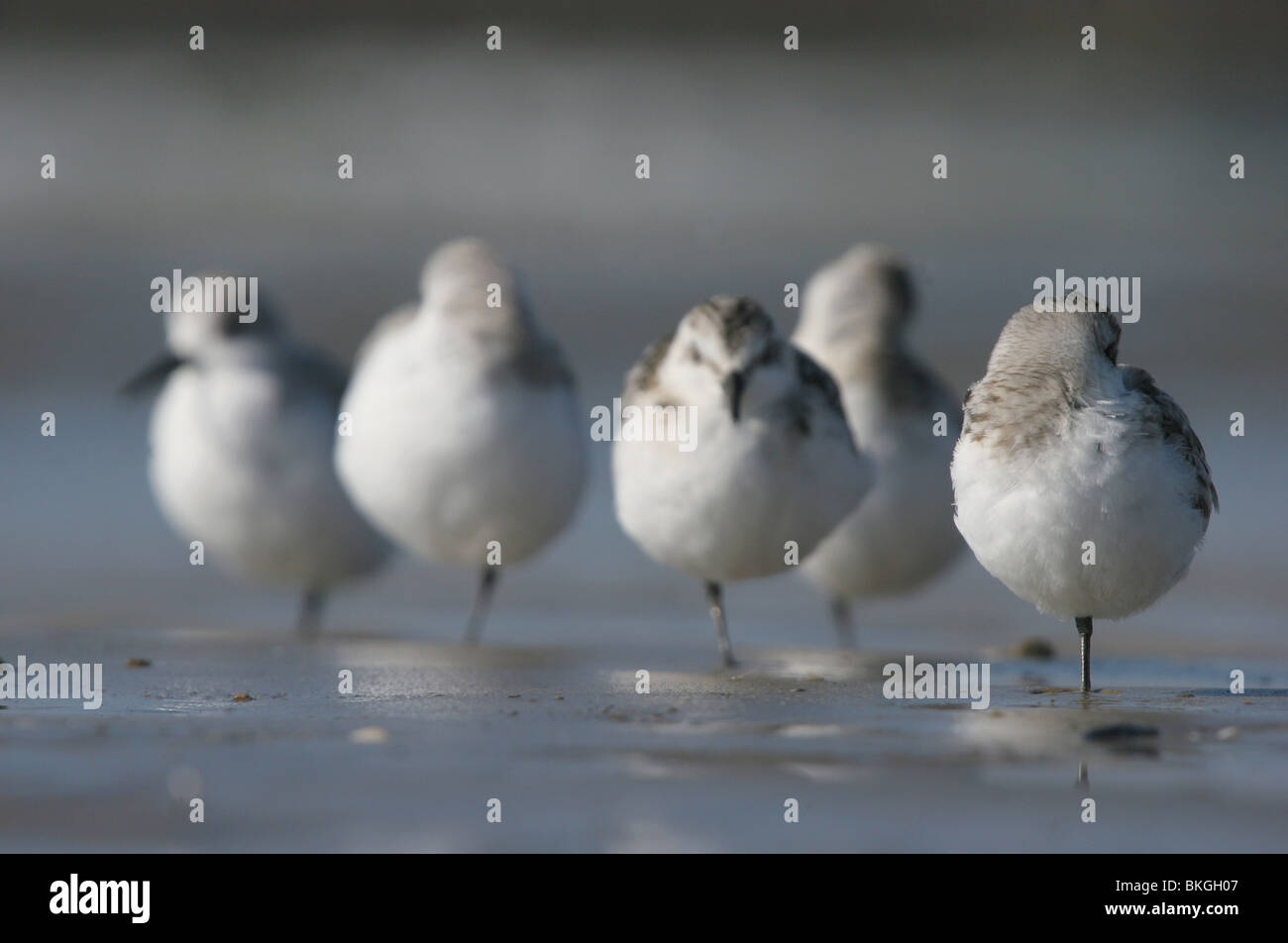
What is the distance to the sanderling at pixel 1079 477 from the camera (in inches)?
220

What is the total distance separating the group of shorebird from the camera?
571 cm

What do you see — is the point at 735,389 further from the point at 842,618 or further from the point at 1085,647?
the point at 842,618

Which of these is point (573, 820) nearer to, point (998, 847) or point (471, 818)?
point (471, 818)

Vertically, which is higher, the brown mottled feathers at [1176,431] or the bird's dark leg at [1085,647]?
the brown mottled feathers at [1176,431]

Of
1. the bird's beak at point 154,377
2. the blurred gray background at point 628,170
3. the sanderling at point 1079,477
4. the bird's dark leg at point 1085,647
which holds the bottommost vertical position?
the bird's dark leg at point 1085,647

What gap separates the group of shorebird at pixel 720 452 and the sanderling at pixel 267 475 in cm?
1

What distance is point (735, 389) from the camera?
6.79 metres

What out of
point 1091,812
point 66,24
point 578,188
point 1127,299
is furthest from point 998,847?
point 66,24

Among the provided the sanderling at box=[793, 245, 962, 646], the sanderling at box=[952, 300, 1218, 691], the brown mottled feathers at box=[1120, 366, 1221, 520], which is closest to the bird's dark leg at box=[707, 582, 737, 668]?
the sanderling at box=[793, 245, 962, 646]

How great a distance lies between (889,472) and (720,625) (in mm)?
1394

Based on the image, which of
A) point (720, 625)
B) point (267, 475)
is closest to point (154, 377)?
point (267, 475)

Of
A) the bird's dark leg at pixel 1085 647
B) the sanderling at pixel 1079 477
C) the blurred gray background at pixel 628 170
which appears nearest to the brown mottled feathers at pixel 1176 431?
the sanderling at pixel 1079 477

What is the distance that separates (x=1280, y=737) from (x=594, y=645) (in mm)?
3137

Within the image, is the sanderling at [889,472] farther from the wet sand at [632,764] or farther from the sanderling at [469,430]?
the wet sand at [632,764]
